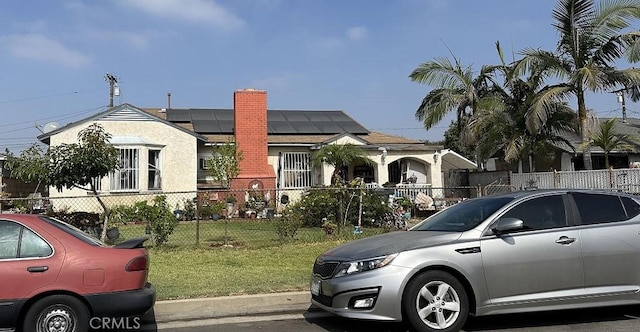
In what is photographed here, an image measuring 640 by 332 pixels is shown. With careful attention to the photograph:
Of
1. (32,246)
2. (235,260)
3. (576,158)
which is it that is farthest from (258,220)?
(576,158)

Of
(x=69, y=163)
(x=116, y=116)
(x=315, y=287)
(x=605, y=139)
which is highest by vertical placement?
(x=116, y=116)

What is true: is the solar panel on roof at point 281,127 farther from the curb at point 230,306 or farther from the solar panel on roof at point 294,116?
the curb at point 230,306

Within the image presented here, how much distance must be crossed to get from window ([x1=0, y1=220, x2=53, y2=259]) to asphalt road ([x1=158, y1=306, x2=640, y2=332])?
173cm

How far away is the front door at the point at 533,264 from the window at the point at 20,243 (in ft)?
14.7

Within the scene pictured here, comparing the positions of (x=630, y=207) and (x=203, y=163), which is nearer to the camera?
(x=630, y=207)

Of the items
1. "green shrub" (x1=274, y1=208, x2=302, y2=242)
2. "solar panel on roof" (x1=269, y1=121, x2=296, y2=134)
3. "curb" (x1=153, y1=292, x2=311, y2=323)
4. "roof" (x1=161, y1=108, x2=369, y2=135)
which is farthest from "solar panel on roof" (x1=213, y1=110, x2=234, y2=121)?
"curb" (x1=153, y1=292, x2=311, y2=323)

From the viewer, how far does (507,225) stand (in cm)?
562

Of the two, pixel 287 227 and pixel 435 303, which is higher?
pixel 287 227

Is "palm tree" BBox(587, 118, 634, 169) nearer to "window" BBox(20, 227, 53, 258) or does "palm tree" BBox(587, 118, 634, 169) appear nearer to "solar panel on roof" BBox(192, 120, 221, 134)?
"solar panel on roof" BBox(192, 120, 221, 134)

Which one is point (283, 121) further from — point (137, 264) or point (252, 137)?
point (137, 264)

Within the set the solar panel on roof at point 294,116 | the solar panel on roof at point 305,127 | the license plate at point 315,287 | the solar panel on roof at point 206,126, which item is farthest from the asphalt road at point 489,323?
the solar panel on roof at point 294,116

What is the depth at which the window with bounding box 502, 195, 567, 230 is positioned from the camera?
19.7 ft

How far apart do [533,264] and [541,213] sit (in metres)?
0.68

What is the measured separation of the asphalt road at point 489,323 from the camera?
19.2 feet
